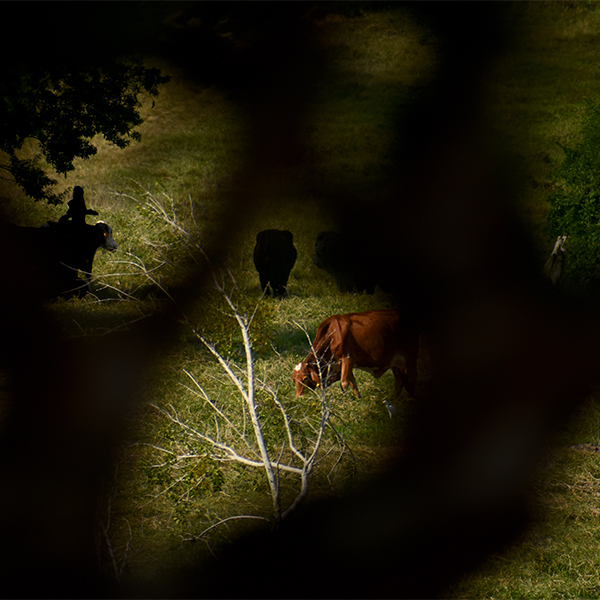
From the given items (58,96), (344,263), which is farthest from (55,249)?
(344,263)

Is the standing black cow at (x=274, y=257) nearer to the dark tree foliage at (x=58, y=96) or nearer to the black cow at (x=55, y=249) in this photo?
the black cow at (x=55, y=249)

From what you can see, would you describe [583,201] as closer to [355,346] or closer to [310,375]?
[355,346]

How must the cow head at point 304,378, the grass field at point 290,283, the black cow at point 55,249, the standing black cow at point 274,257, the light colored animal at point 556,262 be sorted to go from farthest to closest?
the standing black cow at point 274,257 < the black cow at point 55,249 < the light colored animal at point 556,262 < the cow head at point 304,378 < the grass field at point 290,283

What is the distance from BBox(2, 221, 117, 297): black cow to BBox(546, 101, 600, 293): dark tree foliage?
5.42 metres

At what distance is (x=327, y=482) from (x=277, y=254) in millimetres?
3800

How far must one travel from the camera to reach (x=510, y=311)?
8.68m

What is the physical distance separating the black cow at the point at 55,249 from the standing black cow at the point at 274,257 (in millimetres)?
1923

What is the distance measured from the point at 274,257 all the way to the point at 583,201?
3700 mm

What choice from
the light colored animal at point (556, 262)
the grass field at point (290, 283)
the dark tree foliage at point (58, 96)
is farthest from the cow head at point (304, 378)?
the light colored animal at point (556, 262)

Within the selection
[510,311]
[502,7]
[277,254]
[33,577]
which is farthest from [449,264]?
[33,577]

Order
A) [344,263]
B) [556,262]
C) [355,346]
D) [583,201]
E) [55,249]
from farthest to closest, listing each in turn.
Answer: [344,263]
[55,249]
[556,262]
[583,201]
[355,346]

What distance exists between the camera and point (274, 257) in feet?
26.8

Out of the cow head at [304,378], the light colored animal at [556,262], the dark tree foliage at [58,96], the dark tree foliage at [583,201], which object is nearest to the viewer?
the cow head at [304,378]

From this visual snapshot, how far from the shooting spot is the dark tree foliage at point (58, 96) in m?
6.57
